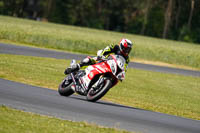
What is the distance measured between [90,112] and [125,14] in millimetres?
89751

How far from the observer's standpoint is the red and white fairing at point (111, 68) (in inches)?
460

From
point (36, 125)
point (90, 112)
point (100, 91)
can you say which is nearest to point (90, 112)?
point (90, 112)

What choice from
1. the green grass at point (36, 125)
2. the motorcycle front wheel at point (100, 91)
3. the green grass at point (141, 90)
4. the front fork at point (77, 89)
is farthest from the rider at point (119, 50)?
the green grass at point (141, 90)

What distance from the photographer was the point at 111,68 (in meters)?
11.7

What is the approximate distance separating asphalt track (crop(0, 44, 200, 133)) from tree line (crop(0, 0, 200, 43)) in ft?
257

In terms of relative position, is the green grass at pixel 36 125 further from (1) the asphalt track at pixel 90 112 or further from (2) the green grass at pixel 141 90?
(2) the green grass at pixel 141 90

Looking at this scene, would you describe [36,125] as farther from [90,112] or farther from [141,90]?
[141,90]

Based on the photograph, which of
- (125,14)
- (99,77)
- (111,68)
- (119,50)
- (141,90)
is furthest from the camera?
(125,14)

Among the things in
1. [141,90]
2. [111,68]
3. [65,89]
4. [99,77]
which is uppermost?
[111,68]

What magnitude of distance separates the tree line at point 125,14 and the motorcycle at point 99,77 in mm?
78524

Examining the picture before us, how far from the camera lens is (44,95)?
41.2 feet

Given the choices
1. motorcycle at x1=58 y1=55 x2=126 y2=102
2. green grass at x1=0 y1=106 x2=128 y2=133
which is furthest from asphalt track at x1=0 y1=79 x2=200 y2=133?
green grass at x1=0 y1=106 x2=128 y2=133

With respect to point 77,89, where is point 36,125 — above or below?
above

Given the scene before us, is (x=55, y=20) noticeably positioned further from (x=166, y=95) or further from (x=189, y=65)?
(x=166, y=95)
